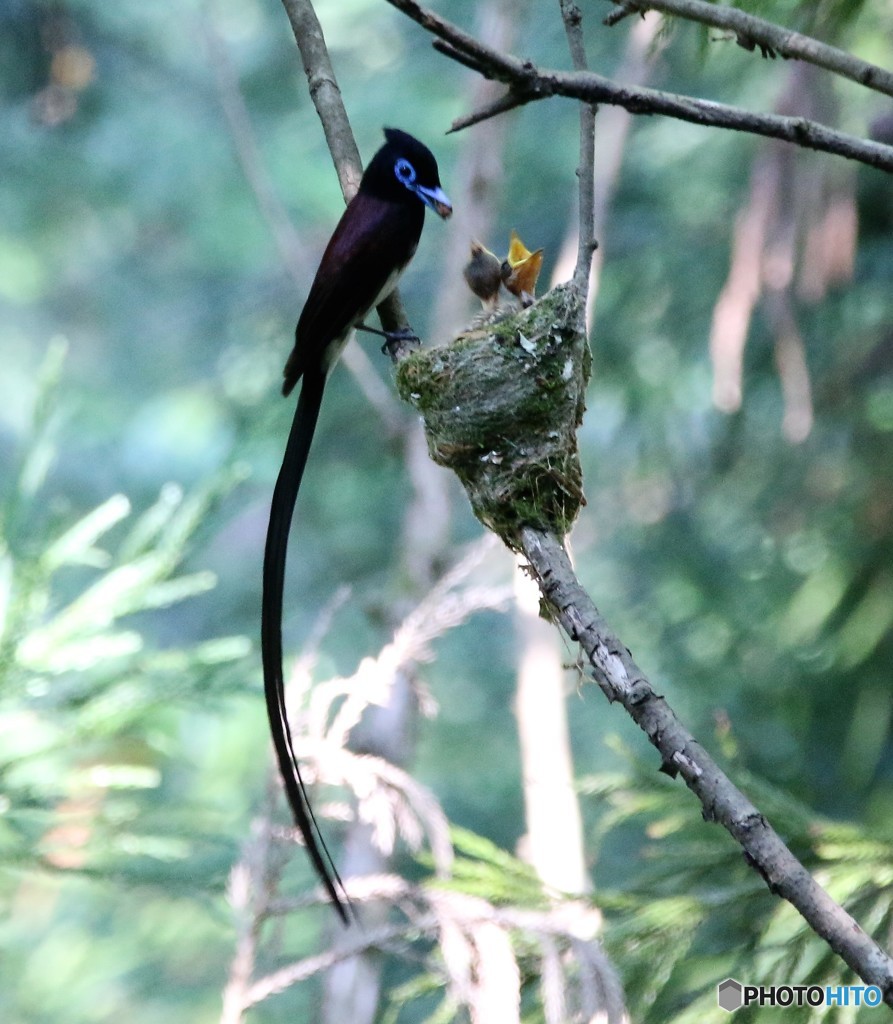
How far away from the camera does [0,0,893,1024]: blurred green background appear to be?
3.46m

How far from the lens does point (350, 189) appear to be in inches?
102

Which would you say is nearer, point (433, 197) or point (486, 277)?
point (486, 277)

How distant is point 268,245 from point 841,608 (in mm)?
6624

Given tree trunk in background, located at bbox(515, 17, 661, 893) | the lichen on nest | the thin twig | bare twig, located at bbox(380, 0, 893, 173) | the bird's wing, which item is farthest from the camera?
tree trunk in background, located at bbox(515, 17, 661, 893)

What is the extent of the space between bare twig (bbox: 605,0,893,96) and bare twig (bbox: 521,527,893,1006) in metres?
1.04

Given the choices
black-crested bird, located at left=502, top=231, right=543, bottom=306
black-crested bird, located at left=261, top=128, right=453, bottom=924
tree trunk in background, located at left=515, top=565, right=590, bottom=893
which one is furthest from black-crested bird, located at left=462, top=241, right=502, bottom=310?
tree trunk in background, located at left=515, top=565, right=590, bottom=893

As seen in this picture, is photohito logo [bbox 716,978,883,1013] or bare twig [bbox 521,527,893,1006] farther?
photohito logo [bbox 716,978,883,1013]

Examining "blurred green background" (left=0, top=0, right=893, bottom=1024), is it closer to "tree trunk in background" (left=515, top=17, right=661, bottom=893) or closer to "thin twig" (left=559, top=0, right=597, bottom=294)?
"tree trunk in background" (left=515, top=17, right=661, bottom=893)

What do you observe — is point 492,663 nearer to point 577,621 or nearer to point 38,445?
point 38,445

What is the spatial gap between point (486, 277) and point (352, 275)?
14.6 inches

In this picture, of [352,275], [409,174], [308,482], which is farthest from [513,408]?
[308,482]

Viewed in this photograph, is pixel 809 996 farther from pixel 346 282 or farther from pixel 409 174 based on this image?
pixel 409 174

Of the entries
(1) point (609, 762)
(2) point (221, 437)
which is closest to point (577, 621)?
(1) point (609, 762)

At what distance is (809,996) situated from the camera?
104 inches
